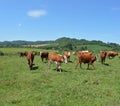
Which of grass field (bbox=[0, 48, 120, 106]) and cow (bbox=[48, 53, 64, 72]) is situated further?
cow (bbox=[48, 53, 64, 72])

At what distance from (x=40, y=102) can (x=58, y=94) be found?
5.65 ft

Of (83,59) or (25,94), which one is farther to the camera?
(83,59)

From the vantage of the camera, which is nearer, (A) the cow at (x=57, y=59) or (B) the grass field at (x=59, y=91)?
(B) the grass field at (x=59, y=91)

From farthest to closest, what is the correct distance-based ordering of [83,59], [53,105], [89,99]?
1. [83,59]
2. [89,99]
3. [53,105]

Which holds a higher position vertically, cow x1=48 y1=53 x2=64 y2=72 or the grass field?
cow x1=48 y1=53 x2=64 y2=72

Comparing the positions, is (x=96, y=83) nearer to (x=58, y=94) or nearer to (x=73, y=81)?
(x=73, y=81)

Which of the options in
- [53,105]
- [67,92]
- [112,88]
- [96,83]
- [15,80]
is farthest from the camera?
[15,80]

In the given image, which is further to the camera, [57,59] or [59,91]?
[57,59]

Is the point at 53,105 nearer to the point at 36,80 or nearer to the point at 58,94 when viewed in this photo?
the point at 58,94

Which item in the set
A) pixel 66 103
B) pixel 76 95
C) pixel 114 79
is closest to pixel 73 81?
pixel 114 79

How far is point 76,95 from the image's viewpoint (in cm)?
1594

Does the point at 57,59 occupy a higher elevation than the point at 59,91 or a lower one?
higher

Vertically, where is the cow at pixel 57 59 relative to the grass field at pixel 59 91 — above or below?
above

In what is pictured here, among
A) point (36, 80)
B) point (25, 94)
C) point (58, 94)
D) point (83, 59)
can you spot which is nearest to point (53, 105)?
point (58, 94)
